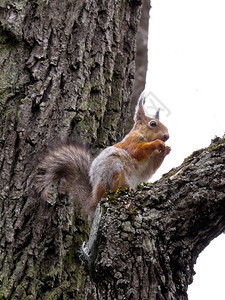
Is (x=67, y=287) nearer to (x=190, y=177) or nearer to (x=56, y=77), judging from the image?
(x=190, y=177)

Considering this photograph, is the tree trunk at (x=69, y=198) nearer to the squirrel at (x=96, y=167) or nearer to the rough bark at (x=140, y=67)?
the squirrel at (x=96, y=167)

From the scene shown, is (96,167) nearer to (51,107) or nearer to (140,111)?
(51,107)

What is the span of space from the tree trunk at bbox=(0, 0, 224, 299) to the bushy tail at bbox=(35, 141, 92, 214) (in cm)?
5

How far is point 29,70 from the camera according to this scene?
90.4 inches

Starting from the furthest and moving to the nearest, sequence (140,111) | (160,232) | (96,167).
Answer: (140,111), (96,167), (160,232)

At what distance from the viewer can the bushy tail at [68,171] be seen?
6.93 ft

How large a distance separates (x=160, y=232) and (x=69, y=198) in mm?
743

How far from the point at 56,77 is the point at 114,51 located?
0.51 m

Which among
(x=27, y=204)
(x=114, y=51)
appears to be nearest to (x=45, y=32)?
(x=114, y=51)

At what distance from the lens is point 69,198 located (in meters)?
2.17

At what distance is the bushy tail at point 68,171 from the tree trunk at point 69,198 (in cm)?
5

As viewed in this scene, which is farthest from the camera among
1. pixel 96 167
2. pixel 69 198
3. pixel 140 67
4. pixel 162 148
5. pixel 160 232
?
pixel 140 67

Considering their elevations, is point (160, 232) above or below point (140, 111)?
below

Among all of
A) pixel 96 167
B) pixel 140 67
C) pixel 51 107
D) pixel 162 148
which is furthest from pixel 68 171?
pixel 140 67
